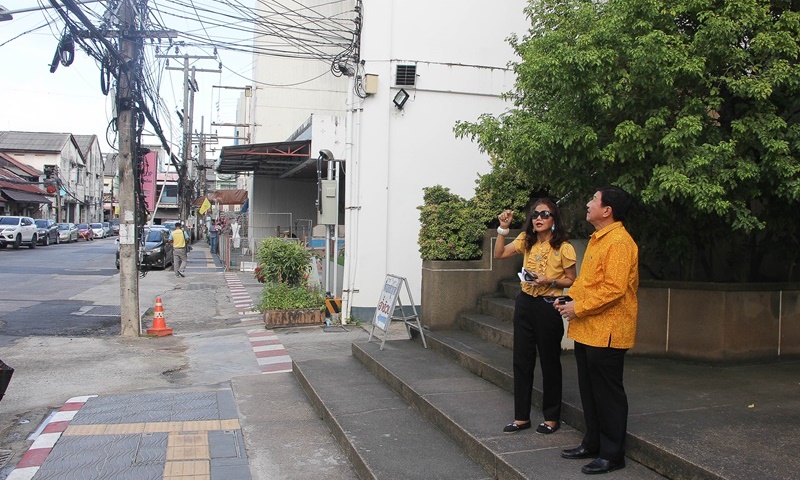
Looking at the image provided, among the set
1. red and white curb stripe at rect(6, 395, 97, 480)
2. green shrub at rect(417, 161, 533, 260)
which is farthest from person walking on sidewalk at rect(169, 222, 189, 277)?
red and white curb stripe at rect(6, 395, 97, 480)

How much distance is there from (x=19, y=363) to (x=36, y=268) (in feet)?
54.8

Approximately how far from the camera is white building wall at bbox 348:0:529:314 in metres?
11.9

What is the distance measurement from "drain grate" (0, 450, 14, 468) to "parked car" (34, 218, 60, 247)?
123 ft

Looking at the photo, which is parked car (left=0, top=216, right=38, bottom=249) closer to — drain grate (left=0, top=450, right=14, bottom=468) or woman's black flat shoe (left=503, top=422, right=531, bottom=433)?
drain grate (left=0, top=450, right=14, bottom=468)

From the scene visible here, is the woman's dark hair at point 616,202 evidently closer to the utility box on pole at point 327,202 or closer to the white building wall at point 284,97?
the utility box on pole at point 327,202

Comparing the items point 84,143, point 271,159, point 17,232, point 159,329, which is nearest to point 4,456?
point 159,329

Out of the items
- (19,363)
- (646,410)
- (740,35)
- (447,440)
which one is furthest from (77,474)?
(740,35)

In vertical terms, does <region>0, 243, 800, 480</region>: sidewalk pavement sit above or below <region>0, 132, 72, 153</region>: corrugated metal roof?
below

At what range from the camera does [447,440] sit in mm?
5348

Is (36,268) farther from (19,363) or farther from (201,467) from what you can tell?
(201,467)

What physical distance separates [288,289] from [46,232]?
115 feet

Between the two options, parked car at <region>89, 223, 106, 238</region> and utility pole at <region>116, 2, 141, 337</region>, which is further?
parked car at <region>89, 223, 106, 238</region>

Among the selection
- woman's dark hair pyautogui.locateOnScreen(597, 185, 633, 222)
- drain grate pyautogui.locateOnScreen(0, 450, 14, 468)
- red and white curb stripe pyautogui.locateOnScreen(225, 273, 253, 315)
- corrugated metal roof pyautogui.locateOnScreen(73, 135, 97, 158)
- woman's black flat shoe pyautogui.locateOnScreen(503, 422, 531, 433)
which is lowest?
drain grate pyautogui.locateOnScreen(0, 450, 14, 468)

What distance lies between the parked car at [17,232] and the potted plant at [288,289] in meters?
27.5
